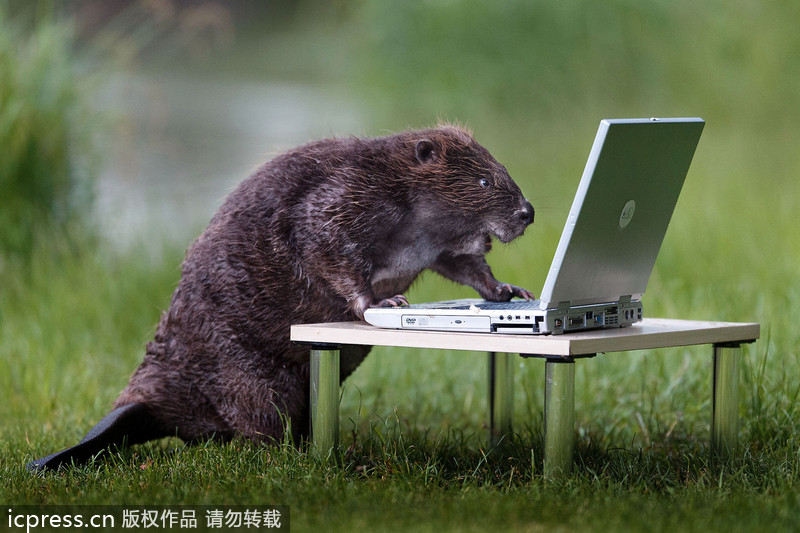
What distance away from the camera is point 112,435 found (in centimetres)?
396

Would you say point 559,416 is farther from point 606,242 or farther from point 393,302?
point 393,302

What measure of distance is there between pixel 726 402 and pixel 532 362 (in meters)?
1.80

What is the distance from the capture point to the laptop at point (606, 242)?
3.18 meters

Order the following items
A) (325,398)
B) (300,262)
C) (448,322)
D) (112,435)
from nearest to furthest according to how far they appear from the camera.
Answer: (448,322), (325,398), (300,262), (112,435)

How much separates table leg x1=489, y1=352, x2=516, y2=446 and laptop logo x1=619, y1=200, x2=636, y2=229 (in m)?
1.11

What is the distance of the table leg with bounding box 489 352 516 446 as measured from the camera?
438 centimetres

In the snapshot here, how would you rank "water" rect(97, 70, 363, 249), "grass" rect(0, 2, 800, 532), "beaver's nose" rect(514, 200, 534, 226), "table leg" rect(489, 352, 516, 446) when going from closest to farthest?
"grass" rect(0, 2, 800, 532)
"beaver's nose" rect(514, 200, 534, 226)
"table leg" rect(489, 352, 516, 446)
"water" rect(97, 70, 363, 249)

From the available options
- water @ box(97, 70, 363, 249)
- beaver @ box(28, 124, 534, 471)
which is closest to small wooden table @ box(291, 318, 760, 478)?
beaver @ box(28, 124, 534, 471)

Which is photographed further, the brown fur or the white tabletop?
→ the brown fur

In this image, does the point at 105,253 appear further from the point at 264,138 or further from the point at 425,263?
the point at 264,138

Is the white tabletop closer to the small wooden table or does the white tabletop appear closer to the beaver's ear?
the small wooden table

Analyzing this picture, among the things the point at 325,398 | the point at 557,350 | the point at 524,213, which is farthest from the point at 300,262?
the point at 557,350

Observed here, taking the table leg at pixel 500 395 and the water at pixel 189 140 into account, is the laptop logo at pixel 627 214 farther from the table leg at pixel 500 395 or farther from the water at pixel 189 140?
the water at pixel 189 140

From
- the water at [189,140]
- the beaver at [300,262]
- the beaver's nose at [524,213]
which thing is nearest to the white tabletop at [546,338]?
the beaver at [300,262]
